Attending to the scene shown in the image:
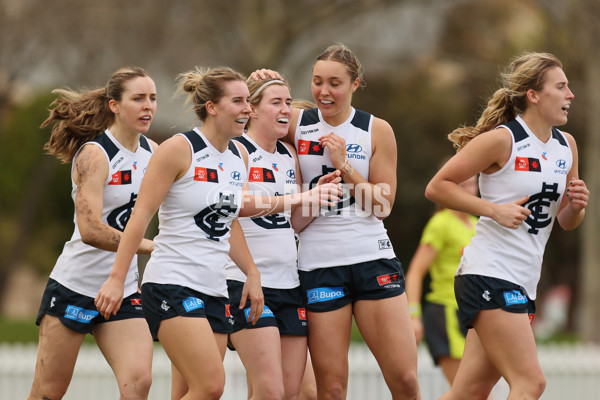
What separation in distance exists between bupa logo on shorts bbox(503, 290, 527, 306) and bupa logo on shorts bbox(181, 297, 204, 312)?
1.75 meters

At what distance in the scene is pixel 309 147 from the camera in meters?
5.93

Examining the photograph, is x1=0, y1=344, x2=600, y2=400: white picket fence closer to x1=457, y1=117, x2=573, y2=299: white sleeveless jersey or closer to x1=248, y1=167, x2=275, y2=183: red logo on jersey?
x1=457, y1=117, x2=573, y2=299: white sleeveless jersey

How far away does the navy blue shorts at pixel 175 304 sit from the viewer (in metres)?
5.21

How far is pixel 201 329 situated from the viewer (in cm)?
516

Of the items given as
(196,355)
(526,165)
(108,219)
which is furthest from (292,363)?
(526,165)

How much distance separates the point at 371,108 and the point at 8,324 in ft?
35.8

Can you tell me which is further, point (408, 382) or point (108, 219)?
point (108, 219)

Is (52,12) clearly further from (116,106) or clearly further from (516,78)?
(516,78)

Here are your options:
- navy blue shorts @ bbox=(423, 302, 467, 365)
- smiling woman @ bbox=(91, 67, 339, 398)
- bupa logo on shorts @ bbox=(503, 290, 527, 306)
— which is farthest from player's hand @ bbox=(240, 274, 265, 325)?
navy blue shorts @ bbox=(423, 302, 467, 365)

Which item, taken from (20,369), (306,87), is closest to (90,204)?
(20,369)

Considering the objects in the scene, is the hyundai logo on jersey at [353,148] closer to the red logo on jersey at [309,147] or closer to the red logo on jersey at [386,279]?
the red logo on jersey at [309,147]

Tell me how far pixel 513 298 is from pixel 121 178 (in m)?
2.47

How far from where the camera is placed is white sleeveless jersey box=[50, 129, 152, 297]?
5895 millimetres

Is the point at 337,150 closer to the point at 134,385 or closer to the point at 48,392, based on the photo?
the point at 134,385
